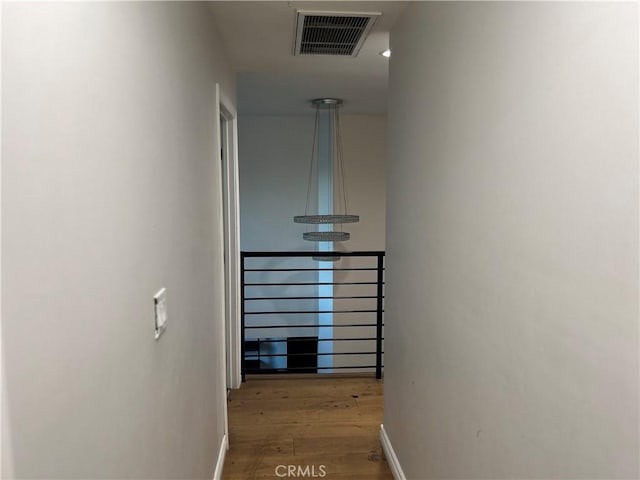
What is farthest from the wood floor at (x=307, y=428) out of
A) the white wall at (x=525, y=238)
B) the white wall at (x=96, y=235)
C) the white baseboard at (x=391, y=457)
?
the white wall at (x=96, y=235)

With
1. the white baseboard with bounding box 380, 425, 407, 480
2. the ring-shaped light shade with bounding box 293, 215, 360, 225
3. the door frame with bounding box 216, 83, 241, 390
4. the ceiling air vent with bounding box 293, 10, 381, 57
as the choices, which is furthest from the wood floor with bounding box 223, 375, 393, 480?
the ceiling air vent with bounding box 293, 10, 381, 57

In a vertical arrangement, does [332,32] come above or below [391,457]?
above

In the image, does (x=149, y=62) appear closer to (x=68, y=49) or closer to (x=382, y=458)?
(x=68, y=49)

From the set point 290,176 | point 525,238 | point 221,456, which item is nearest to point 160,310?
point 525,238

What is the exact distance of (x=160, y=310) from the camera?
4.19 feet

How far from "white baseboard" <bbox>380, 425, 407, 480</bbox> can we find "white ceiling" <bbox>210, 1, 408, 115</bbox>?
214 centimetres

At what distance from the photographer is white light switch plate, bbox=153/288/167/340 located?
1252mm

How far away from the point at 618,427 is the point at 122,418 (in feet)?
3.16

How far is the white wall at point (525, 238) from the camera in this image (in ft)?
2.69

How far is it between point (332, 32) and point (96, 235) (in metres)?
1.89

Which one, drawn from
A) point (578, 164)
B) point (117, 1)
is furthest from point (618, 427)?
point (117, 1)

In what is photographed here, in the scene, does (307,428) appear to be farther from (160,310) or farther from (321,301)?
(321,301)

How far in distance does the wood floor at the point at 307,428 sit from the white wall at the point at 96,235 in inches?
40.1

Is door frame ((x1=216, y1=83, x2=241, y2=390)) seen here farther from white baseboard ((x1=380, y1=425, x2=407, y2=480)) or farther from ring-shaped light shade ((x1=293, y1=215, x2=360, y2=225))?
white baseboard ((x1=380, y1=425, x2=407, y2=480))
